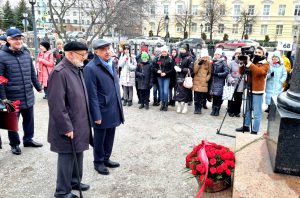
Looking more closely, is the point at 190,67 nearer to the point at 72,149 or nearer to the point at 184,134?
the point at 184,134

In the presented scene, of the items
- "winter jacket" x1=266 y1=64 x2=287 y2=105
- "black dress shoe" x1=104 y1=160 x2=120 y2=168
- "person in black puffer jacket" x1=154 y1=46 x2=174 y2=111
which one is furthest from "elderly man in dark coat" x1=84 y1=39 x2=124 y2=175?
"winter jacket" x1=266 y1=64 x2=287 y2=105

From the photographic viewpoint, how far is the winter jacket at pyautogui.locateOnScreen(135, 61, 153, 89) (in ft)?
25.9

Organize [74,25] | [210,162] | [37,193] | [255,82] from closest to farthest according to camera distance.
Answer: [210,162]
[37,193]
[255,82]
[74,25]

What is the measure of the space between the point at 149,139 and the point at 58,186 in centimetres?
259

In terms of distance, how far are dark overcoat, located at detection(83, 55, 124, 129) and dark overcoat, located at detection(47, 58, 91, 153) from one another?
0.40 meters

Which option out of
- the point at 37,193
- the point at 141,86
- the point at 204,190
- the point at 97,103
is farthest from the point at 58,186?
the point at 141,86

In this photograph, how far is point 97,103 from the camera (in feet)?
12.6

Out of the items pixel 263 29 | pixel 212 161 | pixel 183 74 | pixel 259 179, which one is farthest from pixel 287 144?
pixel 263 29

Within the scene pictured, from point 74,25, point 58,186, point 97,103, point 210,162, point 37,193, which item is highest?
point 74,25

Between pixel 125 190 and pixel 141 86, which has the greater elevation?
pixel 141 86

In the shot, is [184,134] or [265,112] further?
[265,112]

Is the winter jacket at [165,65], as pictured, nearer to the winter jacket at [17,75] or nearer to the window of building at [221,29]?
the winter jacket at [17,75]

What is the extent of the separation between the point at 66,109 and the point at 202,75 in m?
4.82

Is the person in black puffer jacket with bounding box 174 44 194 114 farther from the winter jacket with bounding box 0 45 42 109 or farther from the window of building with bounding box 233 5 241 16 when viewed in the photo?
the window of building with bounding box 233 5 241 16
